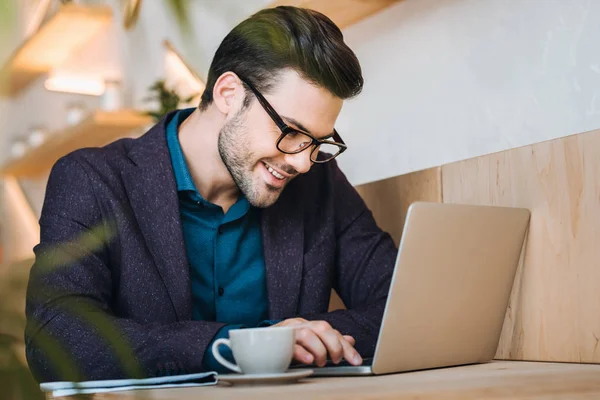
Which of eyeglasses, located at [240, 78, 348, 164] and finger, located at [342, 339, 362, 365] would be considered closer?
finger, located at [342, 339, 362, 365]

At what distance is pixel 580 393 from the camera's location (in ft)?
2.77

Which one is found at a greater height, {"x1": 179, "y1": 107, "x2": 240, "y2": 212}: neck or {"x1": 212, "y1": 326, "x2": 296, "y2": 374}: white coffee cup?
{"x1": 179, "y1": 107, "x2": 240, "y2": 212}: neck

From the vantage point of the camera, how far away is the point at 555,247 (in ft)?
3.94

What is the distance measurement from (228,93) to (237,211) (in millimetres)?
240

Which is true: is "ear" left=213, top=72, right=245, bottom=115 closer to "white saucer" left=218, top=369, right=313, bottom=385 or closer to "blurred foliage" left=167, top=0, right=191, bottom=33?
"white saucer" left=218, top=369, right=313, bottom=385

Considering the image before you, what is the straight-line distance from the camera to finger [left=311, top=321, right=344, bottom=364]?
948mm

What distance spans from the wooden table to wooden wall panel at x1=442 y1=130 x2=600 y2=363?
0.60 feet

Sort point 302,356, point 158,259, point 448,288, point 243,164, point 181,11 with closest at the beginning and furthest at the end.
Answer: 1. point 181,11
2. point 302,356
3. point 448,288
4. point 158,259
5. point 243,164

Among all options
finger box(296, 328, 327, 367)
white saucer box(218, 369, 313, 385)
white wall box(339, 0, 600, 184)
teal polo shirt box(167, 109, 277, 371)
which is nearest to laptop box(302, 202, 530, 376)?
finger box(296, 328, 327, 367)

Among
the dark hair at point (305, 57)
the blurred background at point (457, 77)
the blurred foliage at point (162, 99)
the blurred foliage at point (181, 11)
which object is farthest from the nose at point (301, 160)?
the blurred foliage at point (162, 99)

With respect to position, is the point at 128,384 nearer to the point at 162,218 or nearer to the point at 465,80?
the point at 162,218

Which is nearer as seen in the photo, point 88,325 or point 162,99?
point 88,325

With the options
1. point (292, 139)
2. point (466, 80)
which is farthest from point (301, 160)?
point (466, 80)

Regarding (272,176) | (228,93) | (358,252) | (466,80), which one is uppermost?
(466,80)
